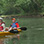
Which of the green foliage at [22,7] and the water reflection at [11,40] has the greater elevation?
A: the water reflection at [11,40]

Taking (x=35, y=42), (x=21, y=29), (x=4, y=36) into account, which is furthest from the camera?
(x=21, y=29)

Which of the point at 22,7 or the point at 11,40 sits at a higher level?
the point at 11,40

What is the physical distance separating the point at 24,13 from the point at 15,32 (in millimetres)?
41955

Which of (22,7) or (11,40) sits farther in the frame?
(22,7)

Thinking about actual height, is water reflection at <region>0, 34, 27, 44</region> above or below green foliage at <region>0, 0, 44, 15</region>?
above

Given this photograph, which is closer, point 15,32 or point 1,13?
point 15,32

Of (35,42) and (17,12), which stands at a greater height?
(35,42)

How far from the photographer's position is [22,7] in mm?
61250

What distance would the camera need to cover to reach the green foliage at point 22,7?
58.9 meters

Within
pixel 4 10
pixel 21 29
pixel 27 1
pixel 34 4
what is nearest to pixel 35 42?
pixel 21 29

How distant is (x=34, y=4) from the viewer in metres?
60.1

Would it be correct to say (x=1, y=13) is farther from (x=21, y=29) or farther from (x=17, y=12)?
(x=21, y=29)

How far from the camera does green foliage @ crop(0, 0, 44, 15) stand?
58938 millimetres

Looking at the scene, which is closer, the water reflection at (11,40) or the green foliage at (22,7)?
the water reflection at (11,40)
